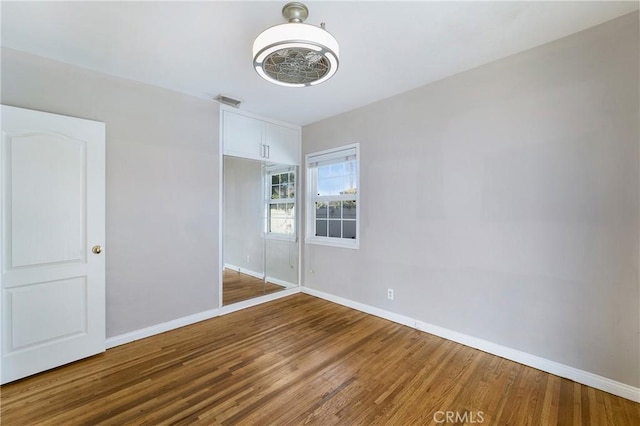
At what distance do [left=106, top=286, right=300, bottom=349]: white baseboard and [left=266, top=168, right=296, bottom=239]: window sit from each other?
90 centimetres

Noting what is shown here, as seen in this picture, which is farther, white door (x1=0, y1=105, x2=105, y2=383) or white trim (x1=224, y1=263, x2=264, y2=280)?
white trim (x1=224, y1=263, x2=264, y2=280)

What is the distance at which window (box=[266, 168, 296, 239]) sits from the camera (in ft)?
13.3

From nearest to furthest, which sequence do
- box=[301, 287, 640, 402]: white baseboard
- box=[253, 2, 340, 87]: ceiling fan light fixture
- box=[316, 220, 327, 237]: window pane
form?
box=[253, 2, 340, 87]: ceiling fan light fixture, box=[301, 287, 640, 402]: white baseboard, box=[316, 220, 327, 237]: window pane

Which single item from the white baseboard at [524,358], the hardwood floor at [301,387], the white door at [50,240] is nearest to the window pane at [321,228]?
the white baseboard at [524,358]

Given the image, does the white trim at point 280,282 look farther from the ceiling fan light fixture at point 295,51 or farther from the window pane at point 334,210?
the ceiling fan light fixture at point 295,51

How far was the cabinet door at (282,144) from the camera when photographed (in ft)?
12.8

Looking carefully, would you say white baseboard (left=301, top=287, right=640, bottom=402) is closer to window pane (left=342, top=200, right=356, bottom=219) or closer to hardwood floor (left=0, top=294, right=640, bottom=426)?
hardwood floor (left=0, top=294, right=640, bottom=426)

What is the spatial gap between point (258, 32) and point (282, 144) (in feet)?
6.75

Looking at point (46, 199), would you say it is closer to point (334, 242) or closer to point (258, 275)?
point (258, 275)

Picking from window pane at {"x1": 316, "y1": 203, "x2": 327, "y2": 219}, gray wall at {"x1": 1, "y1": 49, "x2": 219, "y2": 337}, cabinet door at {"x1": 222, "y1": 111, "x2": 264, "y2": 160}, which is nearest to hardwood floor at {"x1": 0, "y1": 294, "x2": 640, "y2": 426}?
gray wall at {"x1": 1, "y1": 49, "x2": 219, "y2": 337}

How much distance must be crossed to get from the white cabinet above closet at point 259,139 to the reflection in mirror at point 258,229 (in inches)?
4.8

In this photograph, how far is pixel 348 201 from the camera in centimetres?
374

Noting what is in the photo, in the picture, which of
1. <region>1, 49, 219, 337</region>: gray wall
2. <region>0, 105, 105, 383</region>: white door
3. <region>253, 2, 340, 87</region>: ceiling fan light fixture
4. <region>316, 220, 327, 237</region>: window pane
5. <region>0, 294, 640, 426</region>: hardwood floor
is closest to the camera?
<region>253, 2, 340, 87</region>: ceiling fan light fixture

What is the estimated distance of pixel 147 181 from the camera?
2.83 m
